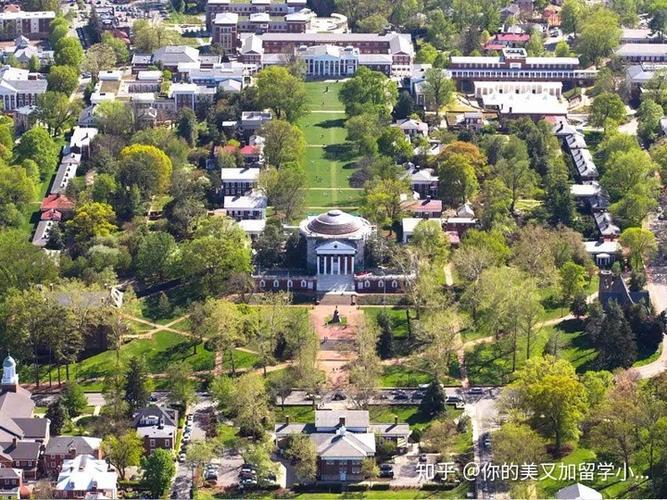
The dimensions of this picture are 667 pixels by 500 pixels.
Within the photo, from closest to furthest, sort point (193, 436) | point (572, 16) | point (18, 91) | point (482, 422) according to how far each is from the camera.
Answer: point (193, 436)
point (482, 422)
point (18, 91)
point (572, 16)

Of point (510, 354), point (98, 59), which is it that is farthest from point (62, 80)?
point (510, 354)

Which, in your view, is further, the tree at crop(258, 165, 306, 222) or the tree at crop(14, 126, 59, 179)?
the tree at crop(14, 126, 59, 179)

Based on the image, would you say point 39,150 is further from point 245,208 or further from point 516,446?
point 516,446

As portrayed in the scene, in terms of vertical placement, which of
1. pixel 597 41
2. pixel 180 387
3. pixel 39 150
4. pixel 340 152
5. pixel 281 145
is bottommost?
pixel 180 387

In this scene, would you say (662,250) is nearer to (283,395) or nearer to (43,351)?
(283,395)

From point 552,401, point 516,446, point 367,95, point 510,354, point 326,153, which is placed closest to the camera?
point 516,446

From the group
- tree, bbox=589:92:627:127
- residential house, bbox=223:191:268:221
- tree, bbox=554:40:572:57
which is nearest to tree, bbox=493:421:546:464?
residential house, bbox=223:191:268:221

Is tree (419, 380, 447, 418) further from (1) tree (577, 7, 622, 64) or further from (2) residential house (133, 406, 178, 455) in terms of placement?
(1) tree (577, 7, 622, 64)
